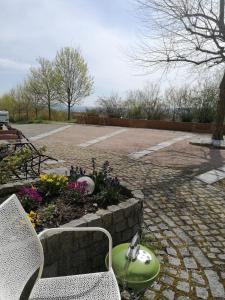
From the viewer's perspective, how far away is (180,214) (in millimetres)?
4566

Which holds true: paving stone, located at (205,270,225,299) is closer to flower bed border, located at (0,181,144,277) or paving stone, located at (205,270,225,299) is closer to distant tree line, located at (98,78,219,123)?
flower bed border, located at (0,181,144,277)

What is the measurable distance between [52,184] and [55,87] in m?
23.6

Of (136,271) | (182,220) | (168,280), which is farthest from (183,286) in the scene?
(182,220)

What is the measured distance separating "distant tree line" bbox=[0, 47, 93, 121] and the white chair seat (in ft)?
79.4

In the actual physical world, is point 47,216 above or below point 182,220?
above

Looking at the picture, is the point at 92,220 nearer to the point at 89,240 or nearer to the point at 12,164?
the point at 89,240

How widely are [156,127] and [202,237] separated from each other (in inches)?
568

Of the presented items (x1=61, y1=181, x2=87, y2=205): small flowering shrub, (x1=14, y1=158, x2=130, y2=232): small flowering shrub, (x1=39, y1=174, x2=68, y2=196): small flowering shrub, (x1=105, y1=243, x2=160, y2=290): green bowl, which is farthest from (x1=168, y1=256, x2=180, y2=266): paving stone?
(x1=39, y1=174, x2=68, y2=196): small flowering shrub

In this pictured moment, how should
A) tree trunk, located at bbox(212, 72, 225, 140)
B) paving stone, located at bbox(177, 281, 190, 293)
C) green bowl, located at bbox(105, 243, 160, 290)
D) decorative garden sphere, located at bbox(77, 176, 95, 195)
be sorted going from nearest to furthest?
1. green bowl, located at bbox(105, 243, 160, 290)
2. paving stone, located at bbox(177, 281, 190, 293)
3. decorative garden sphere, located at bbox(77, 176, 95, 195)
4. tree trunk, located at bbox(212, 72, 225, 140)

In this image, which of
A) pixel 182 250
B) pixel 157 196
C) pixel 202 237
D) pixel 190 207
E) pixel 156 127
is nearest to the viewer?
pixel 182 250

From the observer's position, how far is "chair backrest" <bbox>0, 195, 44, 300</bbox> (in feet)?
6.22

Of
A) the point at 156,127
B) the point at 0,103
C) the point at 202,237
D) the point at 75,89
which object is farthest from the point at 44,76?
the point at 202,237

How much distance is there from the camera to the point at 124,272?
2.50m

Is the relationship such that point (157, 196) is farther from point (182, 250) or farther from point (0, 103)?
point (0, 103)
